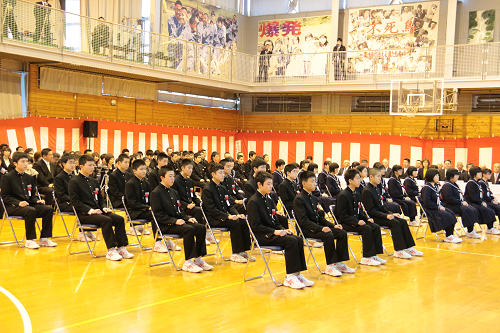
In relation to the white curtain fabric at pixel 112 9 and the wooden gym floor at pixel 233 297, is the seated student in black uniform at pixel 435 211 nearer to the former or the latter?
the wooden gym floor at pixel 233 297

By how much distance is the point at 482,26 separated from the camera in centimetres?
1981

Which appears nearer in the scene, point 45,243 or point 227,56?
point 45,243

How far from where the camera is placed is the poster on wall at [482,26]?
19.7 meters

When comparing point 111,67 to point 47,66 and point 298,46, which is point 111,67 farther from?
point 298,46

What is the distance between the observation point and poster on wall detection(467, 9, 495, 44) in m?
19.7

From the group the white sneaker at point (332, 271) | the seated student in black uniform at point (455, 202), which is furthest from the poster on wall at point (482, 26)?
the white sneaker at point (332, 271)

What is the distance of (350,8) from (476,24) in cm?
519

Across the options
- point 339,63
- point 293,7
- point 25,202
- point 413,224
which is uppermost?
point 293,7

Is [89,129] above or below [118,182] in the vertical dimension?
above

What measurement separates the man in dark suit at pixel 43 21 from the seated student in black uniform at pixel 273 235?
9.87 m

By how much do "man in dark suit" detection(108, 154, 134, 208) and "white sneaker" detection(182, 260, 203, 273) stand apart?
2.45m

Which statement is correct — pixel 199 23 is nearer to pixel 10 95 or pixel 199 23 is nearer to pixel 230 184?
pixel 10 95

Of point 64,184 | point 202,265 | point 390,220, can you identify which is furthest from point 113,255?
point 390,220

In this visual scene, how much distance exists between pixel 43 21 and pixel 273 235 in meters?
10.7
